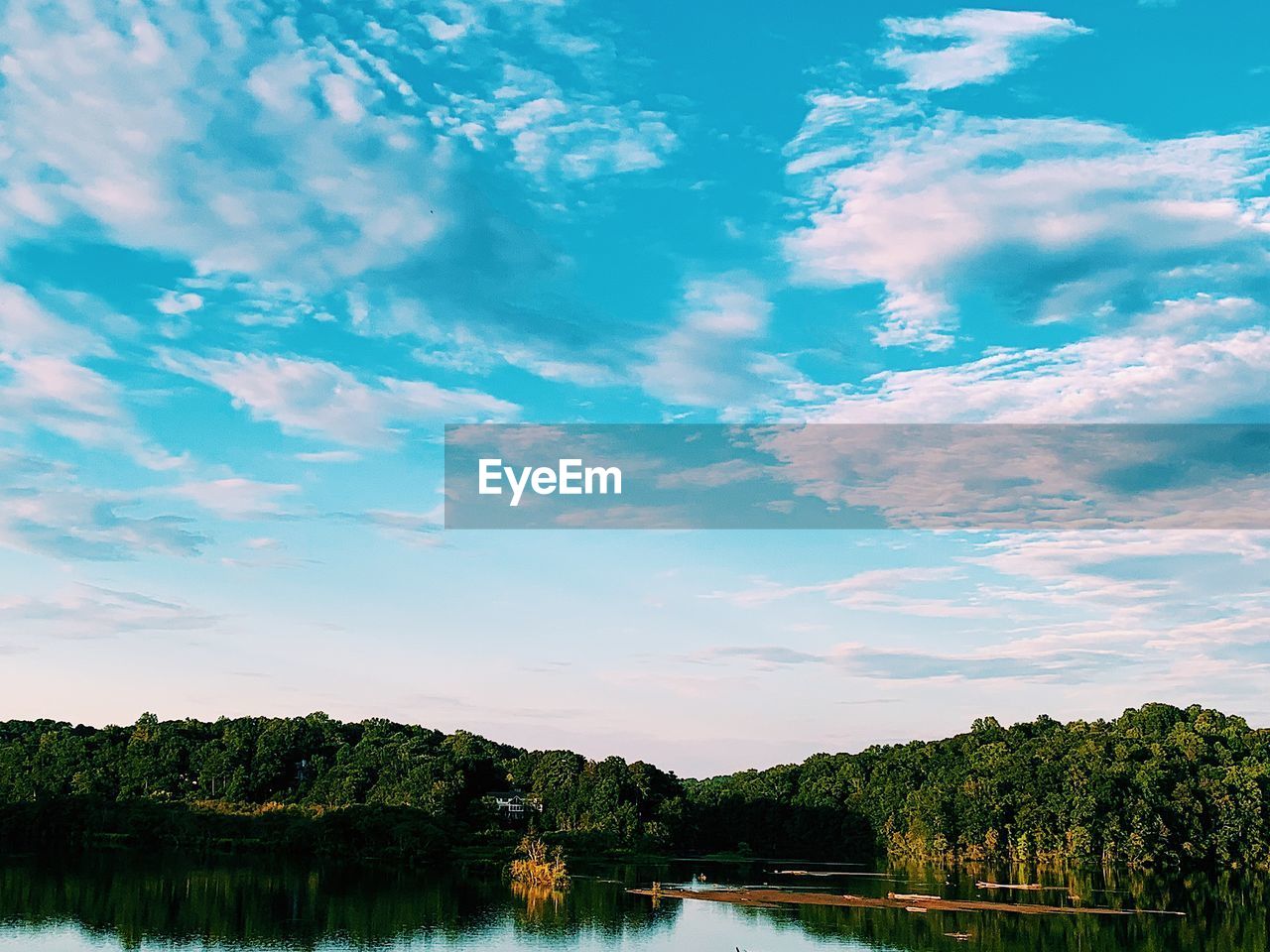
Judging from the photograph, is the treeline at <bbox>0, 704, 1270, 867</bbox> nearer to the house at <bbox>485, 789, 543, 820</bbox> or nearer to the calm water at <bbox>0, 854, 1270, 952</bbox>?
the house at <bbox>485, 789, 543, 820</bbox>

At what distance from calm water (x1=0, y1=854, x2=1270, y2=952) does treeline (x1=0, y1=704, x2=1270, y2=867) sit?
15305 millimetres

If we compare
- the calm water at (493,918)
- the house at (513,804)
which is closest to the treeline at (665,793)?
the house at (513,804)

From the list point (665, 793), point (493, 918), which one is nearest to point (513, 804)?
point (665, 793)

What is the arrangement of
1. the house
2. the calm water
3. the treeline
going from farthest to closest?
the house
the treeline
the calm water

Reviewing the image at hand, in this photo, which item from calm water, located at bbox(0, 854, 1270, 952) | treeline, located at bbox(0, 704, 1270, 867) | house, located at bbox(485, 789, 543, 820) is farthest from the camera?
house, located at bbox(485, 789, 543, 820)

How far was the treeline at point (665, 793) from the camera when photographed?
80062mm

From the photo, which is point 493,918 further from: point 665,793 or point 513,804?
point 513,804

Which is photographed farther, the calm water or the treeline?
the treeline

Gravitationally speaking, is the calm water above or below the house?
below

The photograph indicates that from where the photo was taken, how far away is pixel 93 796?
85438mm

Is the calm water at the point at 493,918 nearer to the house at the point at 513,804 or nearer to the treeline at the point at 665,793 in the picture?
the treeline at the point at 665,793

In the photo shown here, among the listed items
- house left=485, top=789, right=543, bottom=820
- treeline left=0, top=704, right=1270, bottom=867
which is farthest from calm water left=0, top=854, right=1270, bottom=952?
house left=485, top=789, right=543, bottom=820

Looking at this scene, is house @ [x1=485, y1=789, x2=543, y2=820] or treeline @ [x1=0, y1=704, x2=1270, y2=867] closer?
treeline @ [x1=0, y1=704, x2=1270, y2=867]

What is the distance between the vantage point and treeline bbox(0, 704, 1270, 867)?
8006cm
